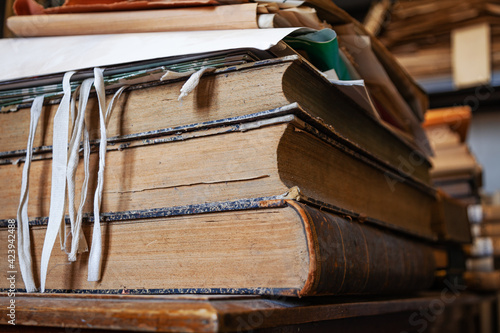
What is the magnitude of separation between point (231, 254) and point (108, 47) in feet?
1.11

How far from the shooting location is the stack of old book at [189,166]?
0.62 metres

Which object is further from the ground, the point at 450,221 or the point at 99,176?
the point at 99,176

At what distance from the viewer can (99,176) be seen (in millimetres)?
700

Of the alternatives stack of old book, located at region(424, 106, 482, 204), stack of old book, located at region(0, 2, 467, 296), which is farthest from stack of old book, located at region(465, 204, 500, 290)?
stack of old book, located at region(0, 2, 467, 296)

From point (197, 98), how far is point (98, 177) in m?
0.16

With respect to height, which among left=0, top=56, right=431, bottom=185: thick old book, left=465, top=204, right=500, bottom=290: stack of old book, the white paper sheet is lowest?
left=465, top=204, right=500, bottom=290: stack of old book

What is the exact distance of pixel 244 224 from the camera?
0.62 meters

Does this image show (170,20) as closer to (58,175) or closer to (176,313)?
(58,175)

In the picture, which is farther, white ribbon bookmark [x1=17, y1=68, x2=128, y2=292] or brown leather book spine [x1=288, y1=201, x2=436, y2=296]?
white ribbon bookmark [x1=17, y1=68, x2=128, y2=292]

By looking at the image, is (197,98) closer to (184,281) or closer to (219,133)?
(219,133)

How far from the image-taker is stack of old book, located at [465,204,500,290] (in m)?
1.73

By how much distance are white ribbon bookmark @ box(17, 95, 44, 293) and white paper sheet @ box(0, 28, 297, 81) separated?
0.09 metres

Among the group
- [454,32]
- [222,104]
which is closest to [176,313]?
[222,104]

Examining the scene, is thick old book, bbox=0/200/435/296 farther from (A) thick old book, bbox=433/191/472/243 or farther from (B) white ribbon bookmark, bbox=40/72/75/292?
(A) thick old book, bbox=433/191/472/243
